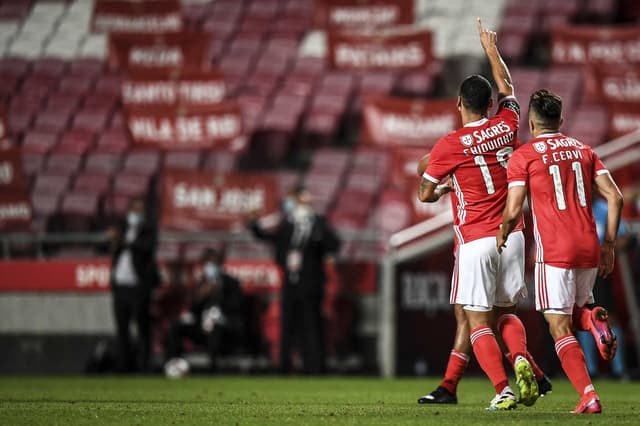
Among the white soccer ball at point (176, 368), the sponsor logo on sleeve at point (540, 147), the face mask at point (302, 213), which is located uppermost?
the sponsor logo on sleeve at point (540, 147)

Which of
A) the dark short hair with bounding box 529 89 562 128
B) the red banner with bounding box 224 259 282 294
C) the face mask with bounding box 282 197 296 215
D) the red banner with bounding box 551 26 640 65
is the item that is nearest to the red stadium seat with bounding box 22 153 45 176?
the red banner with bounding box 224 259 282 294

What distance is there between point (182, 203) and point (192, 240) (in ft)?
1.53

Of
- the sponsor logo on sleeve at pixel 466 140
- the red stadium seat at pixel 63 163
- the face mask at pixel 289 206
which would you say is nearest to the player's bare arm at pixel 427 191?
the sponsor logo on sleeve at pixel 466 140

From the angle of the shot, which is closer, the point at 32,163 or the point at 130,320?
the point at 130,320

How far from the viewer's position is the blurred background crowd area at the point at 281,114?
43.9 ft

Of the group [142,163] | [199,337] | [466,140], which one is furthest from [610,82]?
[466,140]

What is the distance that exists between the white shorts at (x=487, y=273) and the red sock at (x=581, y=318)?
0.32 m

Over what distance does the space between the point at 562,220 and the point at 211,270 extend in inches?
278

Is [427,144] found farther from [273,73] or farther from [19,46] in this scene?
[19,46]

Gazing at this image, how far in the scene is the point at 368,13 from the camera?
647 inches

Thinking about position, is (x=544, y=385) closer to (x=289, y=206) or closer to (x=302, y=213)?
(x=302, y=213)

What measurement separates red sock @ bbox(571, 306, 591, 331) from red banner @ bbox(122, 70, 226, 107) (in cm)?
875

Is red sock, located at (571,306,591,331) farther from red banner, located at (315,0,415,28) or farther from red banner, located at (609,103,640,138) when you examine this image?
red banner, located at (315,0,415,28)

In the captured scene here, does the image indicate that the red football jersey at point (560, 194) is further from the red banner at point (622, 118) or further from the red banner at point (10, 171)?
the red banner at point (10, 171)
